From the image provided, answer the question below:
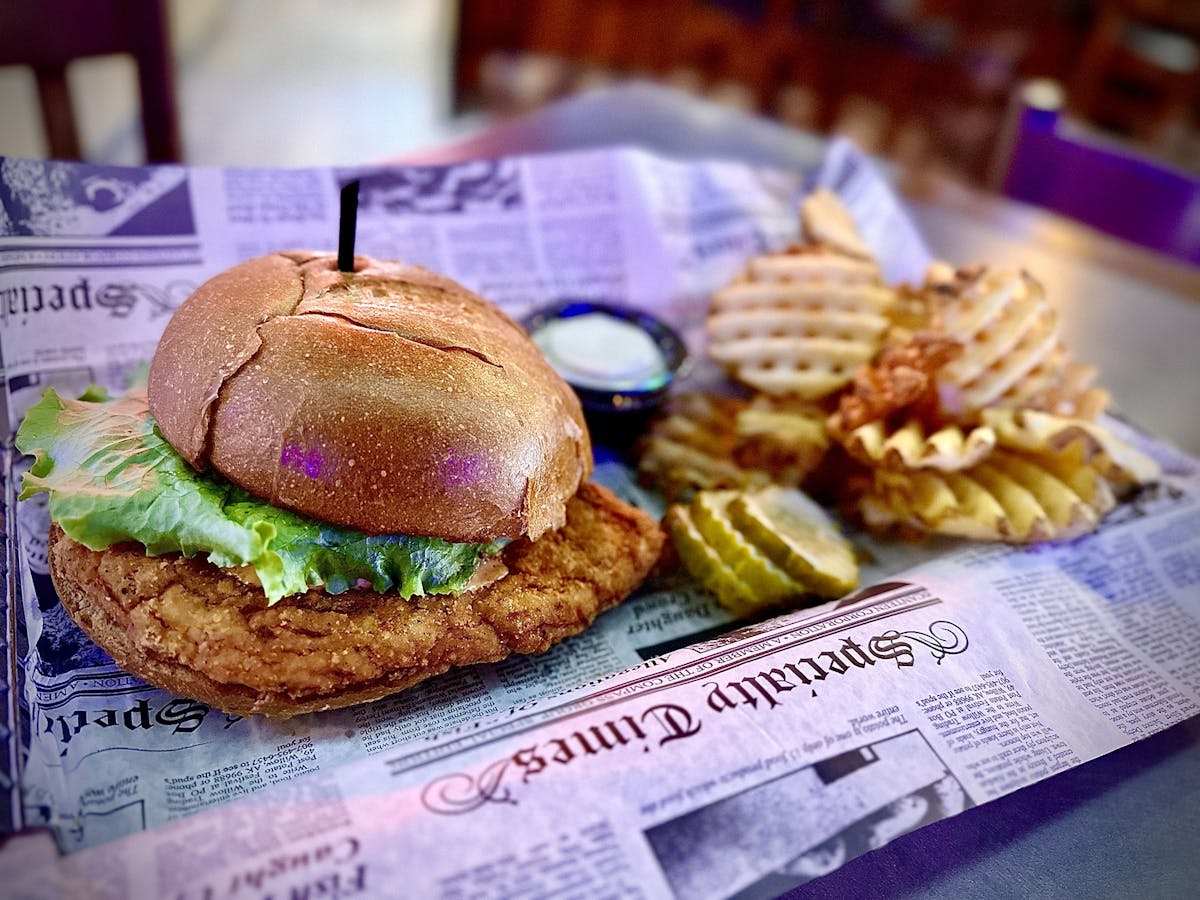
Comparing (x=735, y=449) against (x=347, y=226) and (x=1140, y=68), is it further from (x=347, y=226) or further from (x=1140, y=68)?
(x=1140, y=68)

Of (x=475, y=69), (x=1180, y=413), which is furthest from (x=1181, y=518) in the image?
(x=475, y=69)

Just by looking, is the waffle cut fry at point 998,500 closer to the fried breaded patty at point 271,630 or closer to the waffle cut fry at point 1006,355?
the waffle cut fry at point 1006,355

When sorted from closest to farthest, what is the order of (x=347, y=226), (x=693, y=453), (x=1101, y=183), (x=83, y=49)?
(x=347, y=226) → (x=693, y=453) → (x=83, y=49) → (x=1101, y=183)

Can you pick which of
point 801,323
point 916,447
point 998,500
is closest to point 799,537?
point 916,447

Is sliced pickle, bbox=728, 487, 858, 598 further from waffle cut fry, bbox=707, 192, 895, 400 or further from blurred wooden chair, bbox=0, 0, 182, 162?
blurred wooden chair, bbox=0, 0, 182, 162

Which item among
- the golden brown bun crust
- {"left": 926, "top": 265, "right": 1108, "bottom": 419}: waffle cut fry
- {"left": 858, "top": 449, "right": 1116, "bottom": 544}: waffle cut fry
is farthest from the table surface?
the golden brown bun crust

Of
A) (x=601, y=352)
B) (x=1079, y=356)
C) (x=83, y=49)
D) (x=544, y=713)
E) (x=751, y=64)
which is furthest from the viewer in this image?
(x=751, y=64)

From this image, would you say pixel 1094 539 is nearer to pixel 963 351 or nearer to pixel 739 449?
pixel 963 351
